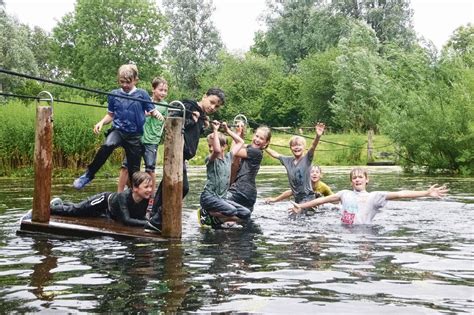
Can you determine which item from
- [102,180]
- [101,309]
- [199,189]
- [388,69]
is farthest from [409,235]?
[388,69]

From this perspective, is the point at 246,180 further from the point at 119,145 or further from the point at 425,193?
the point at 425,193

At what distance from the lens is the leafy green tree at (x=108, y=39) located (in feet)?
199

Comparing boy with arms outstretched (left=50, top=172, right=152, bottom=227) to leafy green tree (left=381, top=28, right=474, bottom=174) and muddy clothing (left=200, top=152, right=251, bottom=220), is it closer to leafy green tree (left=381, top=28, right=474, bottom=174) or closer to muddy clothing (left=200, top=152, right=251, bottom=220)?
muddy clothing (left=200, top=152, right=251, bottom=220)

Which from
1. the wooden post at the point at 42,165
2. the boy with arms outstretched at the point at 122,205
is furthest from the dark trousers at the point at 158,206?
the wooden post at the point at 42,165

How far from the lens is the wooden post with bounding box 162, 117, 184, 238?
8359 mm

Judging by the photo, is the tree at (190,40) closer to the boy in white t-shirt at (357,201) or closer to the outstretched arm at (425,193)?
the boy in white t-shirt at (357,201)

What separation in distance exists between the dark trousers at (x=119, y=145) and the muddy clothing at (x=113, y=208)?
38 centimetres

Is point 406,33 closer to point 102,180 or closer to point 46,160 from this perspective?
point 102,180

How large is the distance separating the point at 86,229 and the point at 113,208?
65cm

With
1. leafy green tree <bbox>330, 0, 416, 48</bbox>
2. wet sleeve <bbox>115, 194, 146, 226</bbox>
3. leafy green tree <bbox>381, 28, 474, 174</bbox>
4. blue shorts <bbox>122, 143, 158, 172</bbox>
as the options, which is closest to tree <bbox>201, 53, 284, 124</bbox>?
leafy green tree <bbox>330, 0, 416, 48</bbox>

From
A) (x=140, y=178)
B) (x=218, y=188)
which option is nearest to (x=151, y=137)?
(x=218, y=188)

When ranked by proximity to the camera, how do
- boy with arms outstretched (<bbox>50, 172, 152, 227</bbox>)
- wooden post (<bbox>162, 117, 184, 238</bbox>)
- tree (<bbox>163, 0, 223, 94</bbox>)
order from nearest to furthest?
wooden post (<bbox>162, 117, 184, 238</bbox>) → boy with arms outstretched (<bbox>50, 172, 152, 227</bbox>) → tree (<bbox>163, 0, 223, 94</bbox>)

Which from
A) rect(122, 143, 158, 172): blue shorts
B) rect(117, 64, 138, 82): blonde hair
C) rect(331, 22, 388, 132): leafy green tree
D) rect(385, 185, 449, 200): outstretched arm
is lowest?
rect(385, 185, 449, 200): outstretched arm

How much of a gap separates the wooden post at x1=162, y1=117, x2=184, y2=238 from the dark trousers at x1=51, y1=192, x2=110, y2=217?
129 centimetres
